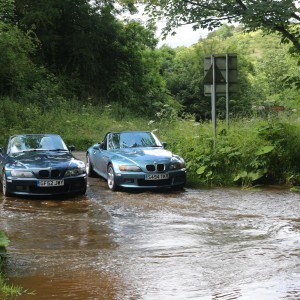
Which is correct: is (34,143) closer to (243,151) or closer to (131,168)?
(131,168)

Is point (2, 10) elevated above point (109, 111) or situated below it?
above

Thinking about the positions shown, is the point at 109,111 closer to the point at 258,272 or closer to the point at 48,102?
the point at 48,102

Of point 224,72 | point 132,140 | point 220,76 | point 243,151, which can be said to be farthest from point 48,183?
point 224,72

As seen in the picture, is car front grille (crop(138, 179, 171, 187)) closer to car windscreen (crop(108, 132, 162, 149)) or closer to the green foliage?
car windscreen (crop(108, 132, 162, 149))

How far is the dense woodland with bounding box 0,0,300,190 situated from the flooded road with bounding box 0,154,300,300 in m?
2.61

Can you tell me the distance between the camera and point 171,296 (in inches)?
189

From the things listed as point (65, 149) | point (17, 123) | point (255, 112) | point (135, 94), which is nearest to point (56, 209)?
point (65, 149)

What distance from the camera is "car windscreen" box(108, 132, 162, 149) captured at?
13.1 meters

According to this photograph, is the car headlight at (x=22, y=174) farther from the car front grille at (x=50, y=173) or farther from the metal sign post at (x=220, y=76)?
the metal sign post at (x=220, y=76)

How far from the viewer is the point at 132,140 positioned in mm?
13266

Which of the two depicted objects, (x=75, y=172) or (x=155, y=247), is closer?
(x=155, y=247)

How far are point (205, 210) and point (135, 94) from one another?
3094cm

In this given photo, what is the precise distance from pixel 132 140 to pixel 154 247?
22.2 feet

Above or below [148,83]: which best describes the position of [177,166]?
below
